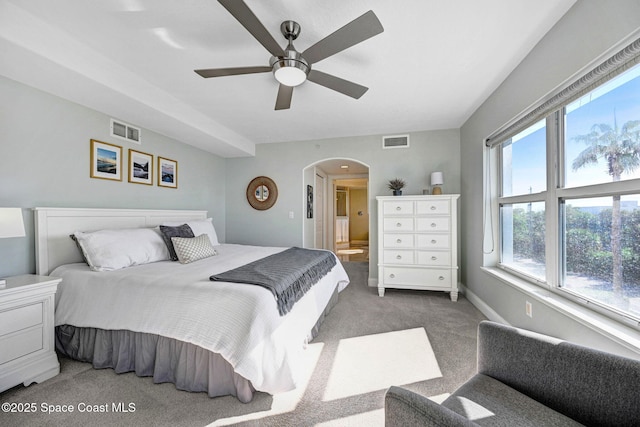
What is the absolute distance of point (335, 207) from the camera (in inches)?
283

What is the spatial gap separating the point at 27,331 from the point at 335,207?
238 inches

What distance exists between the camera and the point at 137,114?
8.98ft

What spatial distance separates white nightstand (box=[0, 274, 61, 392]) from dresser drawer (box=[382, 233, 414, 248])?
129 inches

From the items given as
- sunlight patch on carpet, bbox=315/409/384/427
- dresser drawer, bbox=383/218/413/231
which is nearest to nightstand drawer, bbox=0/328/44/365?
sunlight patch on carpet, bbox=315/409/384/427

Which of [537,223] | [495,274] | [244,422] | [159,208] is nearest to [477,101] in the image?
[537,223]

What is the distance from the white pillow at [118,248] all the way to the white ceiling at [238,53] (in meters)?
1.25

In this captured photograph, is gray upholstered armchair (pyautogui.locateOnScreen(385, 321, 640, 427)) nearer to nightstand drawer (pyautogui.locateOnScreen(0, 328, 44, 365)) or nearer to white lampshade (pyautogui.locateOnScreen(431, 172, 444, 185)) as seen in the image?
nightstand drawer (pyautogui.locateOnScreen(0, 328, 44, 365))

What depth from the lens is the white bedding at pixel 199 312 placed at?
1491 mm

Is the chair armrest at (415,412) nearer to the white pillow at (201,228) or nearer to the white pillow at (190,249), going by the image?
the white pillow at (190,249)

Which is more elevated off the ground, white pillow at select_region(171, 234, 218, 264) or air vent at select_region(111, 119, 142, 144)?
air vent at select_region(111, 119, 142, 144)

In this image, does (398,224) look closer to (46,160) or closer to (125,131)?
(125,131)

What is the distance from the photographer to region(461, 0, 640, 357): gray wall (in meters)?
1.34

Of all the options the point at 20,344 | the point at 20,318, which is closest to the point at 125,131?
the point at 20,318

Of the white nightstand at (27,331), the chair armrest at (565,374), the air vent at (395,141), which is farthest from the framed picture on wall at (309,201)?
the chair armrest at (565,374)
